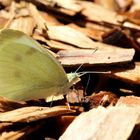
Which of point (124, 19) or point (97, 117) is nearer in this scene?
point (97, 117)

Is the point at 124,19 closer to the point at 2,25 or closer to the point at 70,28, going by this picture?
the point at 70,28

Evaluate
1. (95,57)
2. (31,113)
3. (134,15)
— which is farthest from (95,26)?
(31,113)

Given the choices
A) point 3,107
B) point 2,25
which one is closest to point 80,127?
point 3,107

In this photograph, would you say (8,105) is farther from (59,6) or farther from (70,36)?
(59,6)

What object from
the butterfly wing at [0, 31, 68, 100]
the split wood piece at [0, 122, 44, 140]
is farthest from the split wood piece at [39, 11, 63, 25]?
the split wood piece at [0, 122, 44, 140]

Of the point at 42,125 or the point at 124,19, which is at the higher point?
the point at 124,19

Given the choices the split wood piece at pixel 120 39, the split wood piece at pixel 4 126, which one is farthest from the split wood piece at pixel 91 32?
the split wood piece at pixel 4 126
